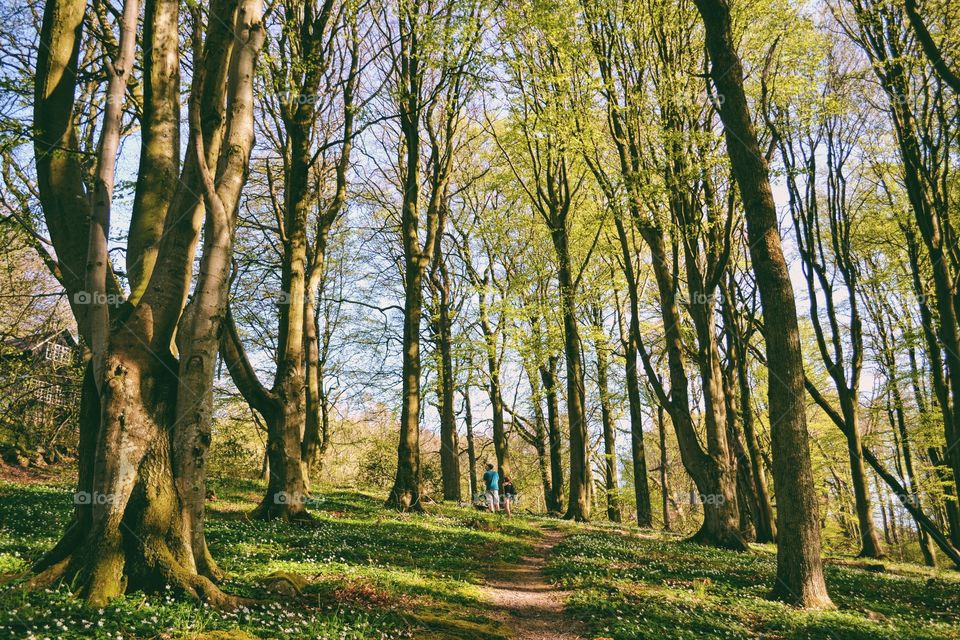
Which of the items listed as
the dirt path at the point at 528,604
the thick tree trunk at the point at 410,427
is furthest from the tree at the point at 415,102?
the dirt path at the point at 528,604

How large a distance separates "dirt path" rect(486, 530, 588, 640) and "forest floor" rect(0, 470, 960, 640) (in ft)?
0.14

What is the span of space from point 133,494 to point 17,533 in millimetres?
5088

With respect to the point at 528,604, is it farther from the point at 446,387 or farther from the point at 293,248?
the point at 446,387

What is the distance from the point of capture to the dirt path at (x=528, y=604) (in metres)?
7.47

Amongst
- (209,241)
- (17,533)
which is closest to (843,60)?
(209,241)

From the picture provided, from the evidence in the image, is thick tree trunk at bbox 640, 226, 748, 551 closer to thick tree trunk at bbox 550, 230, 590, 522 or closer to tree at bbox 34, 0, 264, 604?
thick tree trunk at bbox 550, 230, 590, 522

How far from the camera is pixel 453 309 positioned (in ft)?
115

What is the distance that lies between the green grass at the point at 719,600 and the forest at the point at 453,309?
11cm

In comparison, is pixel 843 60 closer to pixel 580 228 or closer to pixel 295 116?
pixel 580 228

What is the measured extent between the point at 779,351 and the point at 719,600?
4.48 m

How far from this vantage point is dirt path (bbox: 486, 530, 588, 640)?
24.5 feet

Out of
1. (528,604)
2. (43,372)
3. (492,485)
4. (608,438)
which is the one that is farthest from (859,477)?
(43,372)

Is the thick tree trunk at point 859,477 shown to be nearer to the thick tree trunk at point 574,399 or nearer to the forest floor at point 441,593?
the forest floor at point 441,593

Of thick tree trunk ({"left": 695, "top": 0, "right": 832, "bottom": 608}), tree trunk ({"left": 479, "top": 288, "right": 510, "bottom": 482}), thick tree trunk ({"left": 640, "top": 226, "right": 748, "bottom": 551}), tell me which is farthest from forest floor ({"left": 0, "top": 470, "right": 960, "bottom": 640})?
tree trunk ({"left": 479, "top": 288, "right": 510, "bottom": 482})
